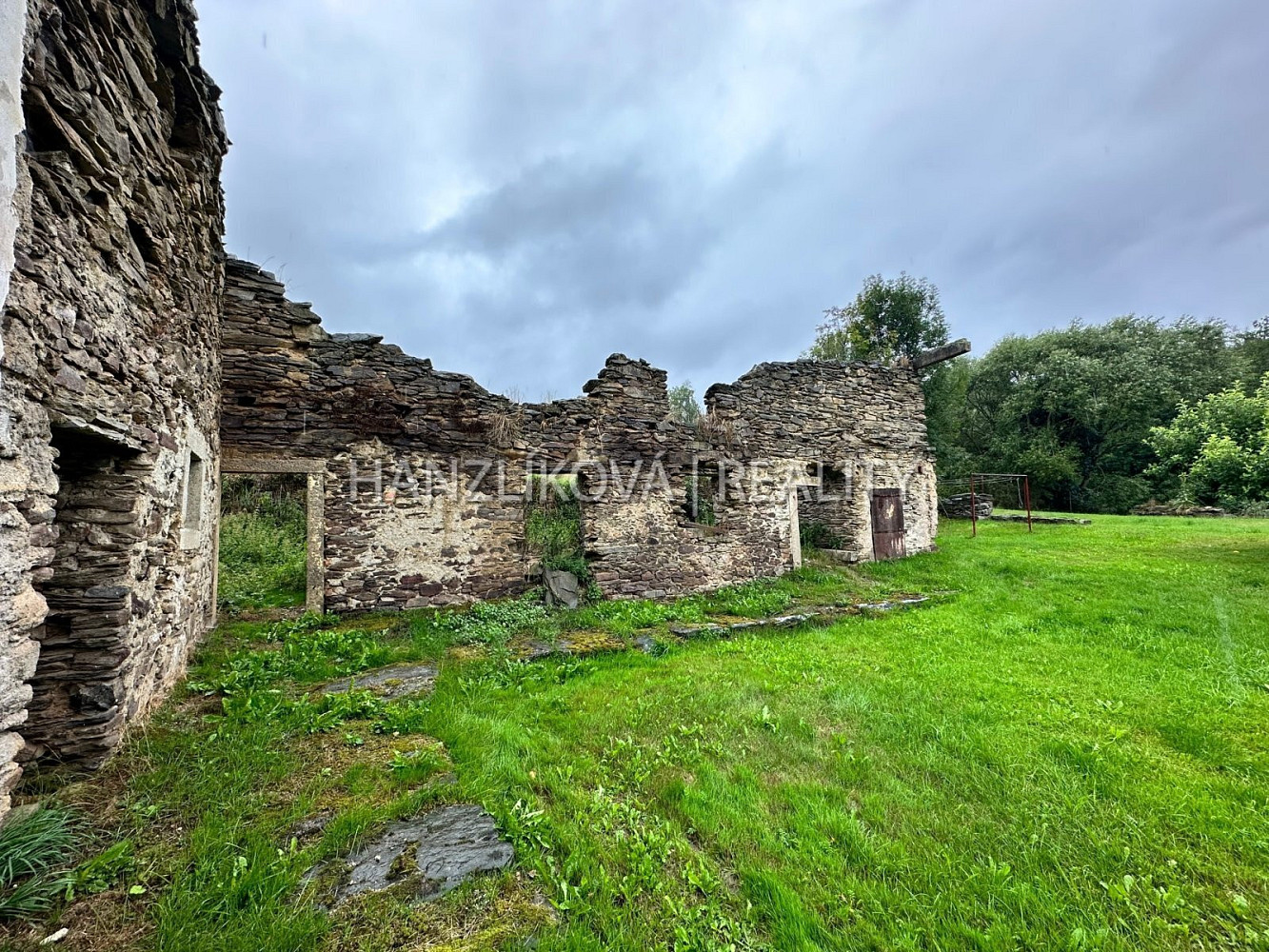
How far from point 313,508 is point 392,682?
10.1 ft

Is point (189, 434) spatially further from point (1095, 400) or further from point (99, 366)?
point (1095, 400)

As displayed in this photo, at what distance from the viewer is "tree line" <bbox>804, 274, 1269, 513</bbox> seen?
20.9 m

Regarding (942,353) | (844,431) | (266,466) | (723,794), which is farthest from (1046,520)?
(266,466)

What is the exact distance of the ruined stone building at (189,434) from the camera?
2102mm

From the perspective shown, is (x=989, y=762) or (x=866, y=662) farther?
(x=866, y=662)

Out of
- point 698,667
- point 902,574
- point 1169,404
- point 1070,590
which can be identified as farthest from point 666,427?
point 1169,404

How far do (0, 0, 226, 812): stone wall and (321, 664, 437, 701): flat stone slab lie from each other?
3.87 ft

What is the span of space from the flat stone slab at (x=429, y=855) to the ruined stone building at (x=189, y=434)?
148 centimetres

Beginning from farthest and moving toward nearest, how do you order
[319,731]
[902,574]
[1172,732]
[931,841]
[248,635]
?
[902,574], [248,635], [1172,732], [319,731], [931,841]

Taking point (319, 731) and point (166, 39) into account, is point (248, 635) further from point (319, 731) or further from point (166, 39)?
point (166, 39)

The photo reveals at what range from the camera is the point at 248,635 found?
16.9ft

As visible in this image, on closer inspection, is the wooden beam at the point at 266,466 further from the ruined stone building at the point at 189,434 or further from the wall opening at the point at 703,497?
the wall opening at the point at 703,497

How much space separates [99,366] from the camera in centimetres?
254

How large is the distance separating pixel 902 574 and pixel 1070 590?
2.63 metres
